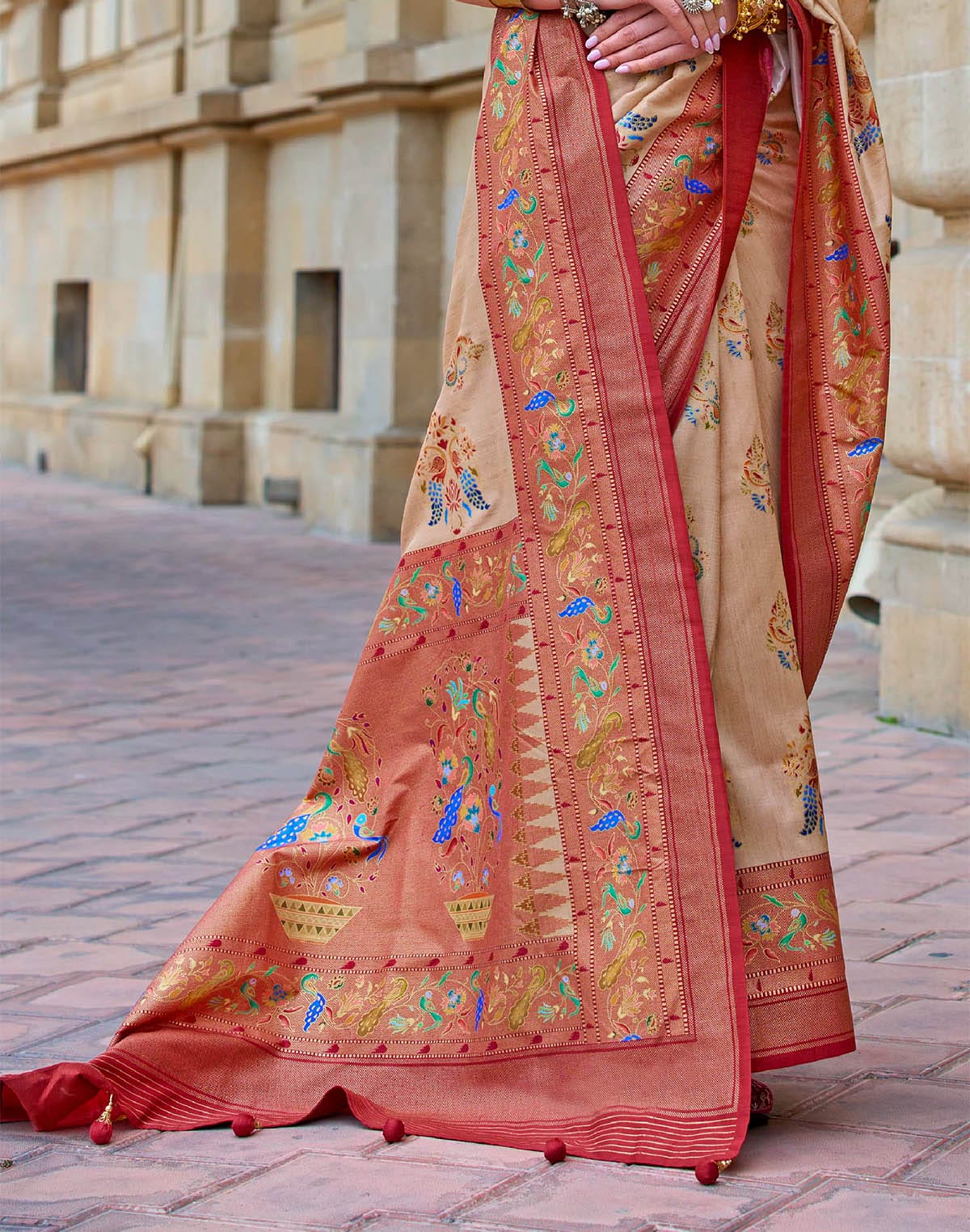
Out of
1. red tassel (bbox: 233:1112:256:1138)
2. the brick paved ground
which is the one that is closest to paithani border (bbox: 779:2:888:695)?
the brick paved ground

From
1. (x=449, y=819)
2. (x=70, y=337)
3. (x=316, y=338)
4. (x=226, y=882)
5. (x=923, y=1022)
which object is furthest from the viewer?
(x=70, y=337)

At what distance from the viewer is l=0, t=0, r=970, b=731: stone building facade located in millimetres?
12055

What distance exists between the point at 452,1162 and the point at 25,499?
12.8m

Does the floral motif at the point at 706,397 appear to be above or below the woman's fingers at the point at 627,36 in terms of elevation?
below

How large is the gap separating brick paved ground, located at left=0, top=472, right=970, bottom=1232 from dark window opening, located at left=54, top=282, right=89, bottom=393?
9.39m

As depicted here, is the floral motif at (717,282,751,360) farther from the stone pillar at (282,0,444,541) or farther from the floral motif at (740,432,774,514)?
the stone pillar at (282,0,444,541)

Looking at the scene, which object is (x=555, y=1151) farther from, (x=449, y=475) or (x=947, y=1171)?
(x=449, y=475)

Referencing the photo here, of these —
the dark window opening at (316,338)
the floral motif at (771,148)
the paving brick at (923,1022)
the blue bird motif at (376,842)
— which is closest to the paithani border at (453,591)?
the blue bird motif at (376,842)

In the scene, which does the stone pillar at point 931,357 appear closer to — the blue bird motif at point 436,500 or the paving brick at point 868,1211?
the blue bird motif at point 436,500

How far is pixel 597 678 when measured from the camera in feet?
9.11

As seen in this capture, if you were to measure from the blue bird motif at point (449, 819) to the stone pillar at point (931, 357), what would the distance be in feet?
10.2

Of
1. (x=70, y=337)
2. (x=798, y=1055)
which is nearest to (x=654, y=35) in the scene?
(x=798, y=1055)

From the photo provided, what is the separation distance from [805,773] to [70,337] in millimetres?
16269

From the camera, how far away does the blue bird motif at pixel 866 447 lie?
2.93 metres
